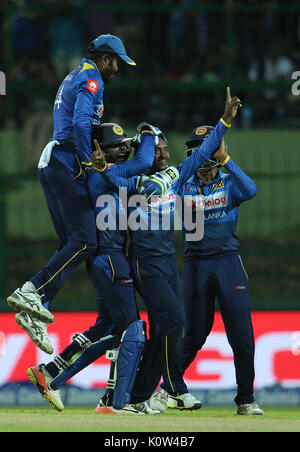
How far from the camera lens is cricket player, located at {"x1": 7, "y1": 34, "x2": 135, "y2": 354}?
7398 millimetres

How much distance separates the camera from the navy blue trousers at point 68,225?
7.53 metres

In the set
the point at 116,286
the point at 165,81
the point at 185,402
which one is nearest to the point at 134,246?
the point at 116,286

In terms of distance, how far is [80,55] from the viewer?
13.9 meters

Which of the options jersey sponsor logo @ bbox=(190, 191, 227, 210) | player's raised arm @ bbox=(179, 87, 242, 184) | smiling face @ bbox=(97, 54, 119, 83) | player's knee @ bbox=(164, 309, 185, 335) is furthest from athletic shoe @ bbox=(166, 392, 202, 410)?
smiling face @ bbox=(97, 54, 119, 83)

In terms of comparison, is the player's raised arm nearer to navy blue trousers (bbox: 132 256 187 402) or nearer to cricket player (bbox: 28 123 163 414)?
A: cricket player (bbox: 28 123 163 414)

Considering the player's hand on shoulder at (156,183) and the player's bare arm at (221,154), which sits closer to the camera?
the player's hand on shoulder at (156,183)

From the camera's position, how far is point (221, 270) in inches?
317

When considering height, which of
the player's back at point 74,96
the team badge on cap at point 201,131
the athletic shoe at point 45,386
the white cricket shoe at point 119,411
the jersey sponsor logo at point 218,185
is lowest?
the white cricket shoe at point 119,411

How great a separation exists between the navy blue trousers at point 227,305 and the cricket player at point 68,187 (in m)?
1.07

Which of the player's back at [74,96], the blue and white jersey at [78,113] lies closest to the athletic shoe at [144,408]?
the blue and white jersey at [78,113]

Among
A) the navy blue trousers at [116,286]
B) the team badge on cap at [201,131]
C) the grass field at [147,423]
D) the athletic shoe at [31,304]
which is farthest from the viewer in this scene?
the team badge on cap at [201,131]

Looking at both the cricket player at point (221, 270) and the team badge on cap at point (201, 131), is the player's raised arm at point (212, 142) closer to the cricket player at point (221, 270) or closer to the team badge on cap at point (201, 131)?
the cricket player at point (221, 270)

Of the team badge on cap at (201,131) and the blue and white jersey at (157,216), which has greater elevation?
the team badge on cap at (201,131)

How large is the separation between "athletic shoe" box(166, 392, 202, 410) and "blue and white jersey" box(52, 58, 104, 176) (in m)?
2.15
